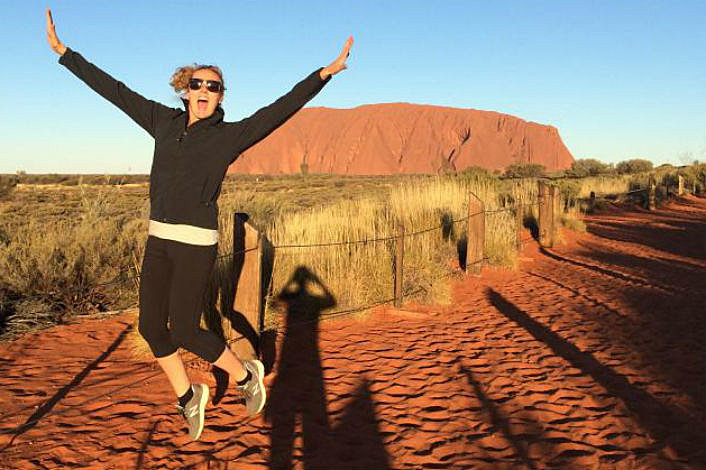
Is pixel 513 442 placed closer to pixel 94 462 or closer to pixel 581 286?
pixel 94 462

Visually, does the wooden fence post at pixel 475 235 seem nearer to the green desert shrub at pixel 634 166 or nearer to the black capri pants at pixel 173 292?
the black capri pants at pixel 173 292

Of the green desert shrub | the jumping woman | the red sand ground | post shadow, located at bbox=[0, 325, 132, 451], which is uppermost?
the green desert shrub

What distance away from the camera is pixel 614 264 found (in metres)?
9.07

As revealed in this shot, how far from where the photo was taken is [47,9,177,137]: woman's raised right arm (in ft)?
8.91

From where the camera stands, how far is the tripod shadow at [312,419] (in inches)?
112

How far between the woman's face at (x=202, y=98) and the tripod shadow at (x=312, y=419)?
1.93 metres

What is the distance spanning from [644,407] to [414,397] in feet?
5.09

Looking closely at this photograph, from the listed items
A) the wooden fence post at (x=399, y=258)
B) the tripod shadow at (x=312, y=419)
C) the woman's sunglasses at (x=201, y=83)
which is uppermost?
the woman's sunglasses at (x=201, y=83)

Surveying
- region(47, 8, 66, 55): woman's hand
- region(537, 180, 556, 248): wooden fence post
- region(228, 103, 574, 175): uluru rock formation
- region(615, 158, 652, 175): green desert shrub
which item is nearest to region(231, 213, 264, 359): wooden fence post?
region(47, 8, 66, 55): woman's hand

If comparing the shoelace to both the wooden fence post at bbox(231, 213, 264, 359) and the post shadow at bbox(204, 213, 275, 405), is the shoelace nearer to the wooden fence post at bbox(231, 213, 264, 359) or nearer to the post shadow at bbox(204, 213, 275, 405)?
the post shadow at bbox(204, 213, 275, 405)

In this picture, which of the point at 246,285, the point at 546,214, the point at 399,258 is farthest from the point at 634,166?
the point at 246,285

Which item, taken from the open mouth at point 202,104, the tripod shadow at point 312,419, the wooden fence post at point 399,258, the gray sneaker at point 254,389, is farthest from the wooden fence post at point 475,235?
the open mouth at point 202,104

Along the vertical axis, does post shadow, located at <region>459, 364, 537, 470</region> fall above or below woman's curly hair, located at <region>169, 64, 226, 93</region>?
below

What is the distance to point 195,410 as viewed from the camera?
283 centimetres
